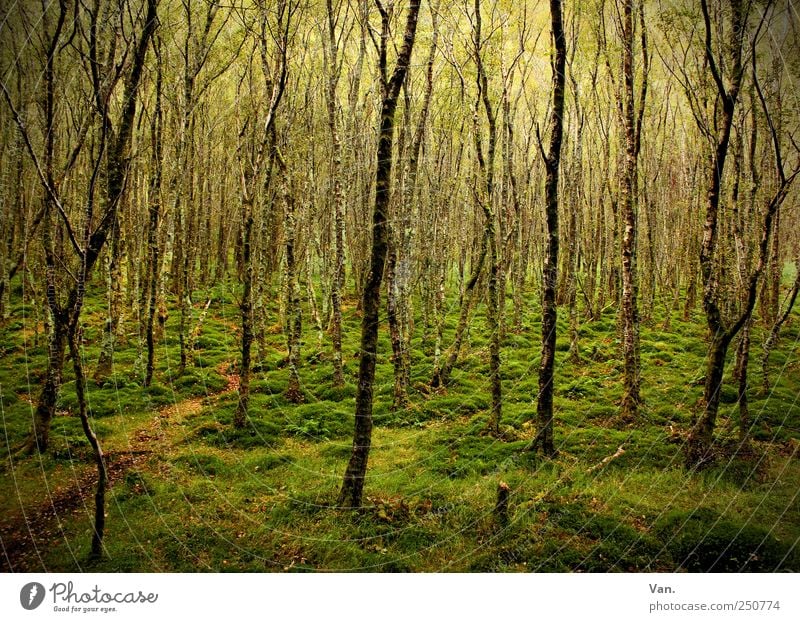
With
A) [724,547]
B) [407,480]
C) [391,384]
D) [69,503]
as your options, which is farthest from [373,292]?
[391,384]

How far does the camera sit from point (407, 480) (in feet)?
19.2

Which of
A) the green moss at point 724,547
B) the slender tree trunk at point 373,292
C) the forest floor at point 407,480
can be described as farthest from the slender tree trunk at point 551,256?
the slender tree trunk at point 373,292

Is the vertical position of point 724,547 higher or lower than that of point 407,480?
higher

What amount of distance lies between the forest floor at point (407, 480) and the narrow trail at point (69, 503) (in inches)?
0.9

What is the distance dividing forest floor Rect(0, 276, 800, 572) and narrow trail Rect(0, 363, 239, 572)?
0.02 metres

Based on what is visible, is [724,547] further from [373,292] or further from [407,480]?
[373,292]

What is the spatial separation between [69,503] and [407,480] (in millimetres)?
3863

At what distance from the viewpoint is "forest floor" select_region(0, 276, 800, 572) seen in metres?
4.29

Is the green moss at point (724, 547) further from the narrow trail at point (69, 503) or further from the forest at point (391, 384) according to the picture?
the narrow trail at point (69, 503)

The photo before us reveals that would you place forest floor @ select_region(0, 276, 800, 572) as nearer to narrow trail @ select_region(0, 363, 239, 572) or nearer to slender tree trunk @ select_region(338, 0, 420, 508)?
narrow trail @ select_region(0, 363, 239, 572)

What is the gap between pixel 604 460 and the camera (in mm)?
5840

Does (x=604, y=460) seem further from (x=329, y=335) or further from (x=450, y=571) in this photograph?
(x=329, y=335)

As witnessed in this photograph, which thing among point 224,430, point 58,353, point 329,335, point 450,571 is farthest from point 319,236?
→ point 450,571
